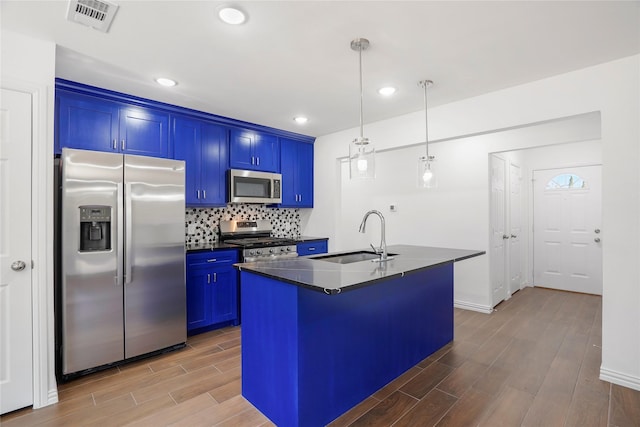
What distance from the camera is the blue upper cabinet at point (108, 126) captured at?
2.79 m

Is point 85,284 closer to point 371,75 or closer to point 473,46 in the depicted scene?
point 371,75

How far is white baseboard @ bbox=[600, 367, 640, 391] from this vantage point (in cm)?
235

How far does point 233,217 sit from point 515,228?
174 inches

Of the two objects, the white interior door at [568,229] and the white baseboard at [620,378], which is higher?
the white interior door at [568,229]

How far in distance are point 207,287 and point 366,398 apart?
1988mm

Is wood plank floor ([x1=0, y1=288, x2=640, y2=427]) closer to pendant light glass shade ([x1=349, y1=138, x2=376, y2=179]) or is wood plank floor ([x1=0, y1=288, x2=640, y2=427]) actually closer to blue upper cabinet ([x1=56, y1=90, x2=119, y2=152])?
pendant light glass shade ([x1=349, y1=138, x2=376, y2=179])

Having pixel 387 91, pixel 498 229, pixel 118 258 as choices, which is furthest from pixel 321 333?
pixel 498 229

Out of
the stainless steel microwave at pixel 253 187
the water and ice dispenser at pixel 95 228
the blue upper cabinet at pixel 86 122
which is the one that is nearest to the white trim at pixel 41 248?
the water and ice dispenser at pixel 95 228

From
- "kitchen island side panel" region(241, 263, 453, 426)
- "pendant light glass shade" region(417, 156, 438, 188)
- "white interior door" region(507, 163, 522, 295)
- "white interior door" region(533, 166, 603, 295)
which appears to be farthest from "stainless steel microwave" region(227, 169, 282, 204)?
"white interior door" region(533, 166, 603, 295)

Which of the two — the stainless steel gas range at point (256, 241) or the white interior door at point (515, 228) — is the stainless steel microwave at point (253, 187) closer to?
the stainless steel gas range at point (256, 241)

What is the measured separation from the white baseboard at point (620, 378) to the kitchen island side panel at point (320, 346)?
4.65 feet

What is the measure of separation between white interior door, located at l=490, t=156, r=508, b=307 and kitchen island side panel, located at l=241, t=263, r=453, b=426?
2202 millimetres

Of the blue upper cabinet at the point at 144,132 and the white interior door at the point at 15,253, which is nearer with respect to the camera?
the white interior door at the point at 15,253

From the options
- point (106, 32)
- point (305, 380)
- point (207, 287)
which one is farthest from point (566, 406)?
point (106, 32)
